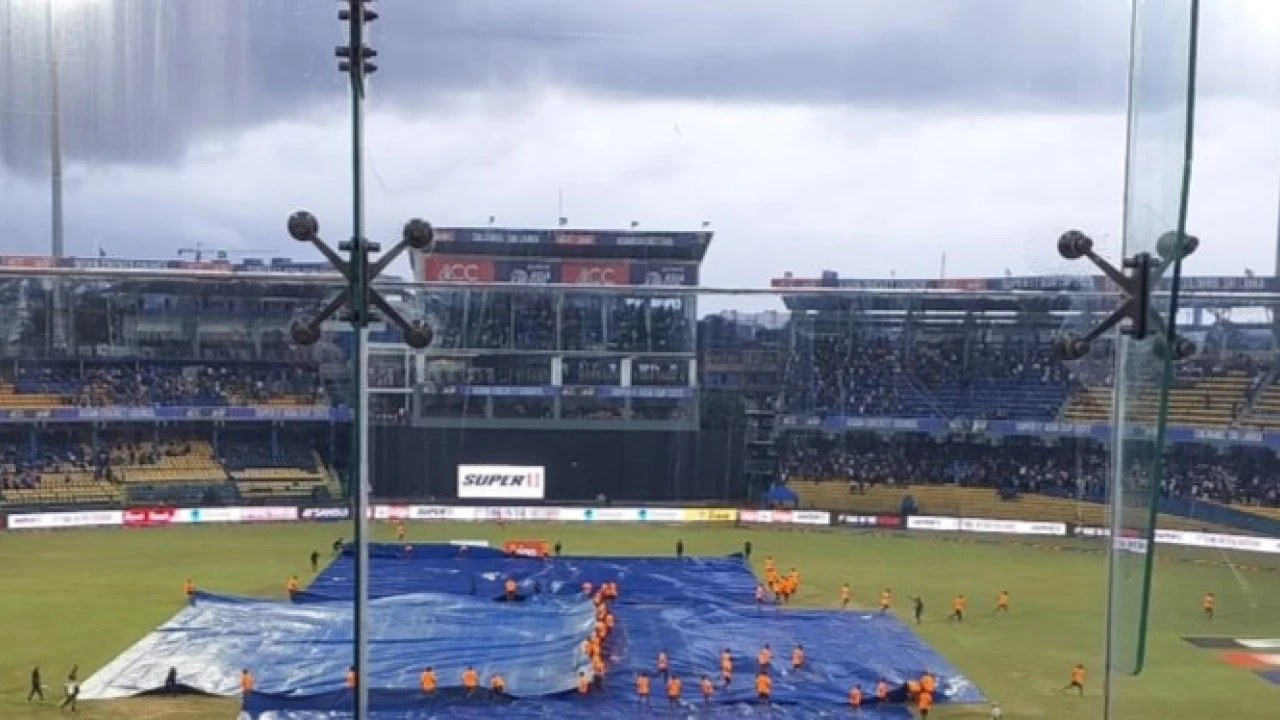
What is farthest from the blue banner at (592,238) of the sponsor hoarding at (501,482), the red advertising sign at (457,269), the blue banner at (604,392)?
the sponsor hoarding at (501,482)

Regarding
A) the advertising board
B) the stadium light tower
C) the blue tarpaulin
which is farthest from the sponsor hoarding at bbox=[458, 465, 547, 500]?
the stadium light tower

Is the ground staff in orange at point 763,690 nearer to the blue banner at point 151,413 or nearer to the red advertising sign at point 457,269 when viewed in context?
the red advertising sign at point 457,269

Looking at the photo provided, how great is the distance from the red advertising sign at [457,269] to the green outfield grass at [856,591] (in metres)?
4.91

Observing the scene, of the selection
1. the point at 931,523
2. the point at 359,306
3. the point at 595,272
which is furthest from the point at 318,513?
the point at 359,306

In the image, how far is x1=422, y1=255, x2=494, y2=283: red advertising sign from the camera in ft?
44.6

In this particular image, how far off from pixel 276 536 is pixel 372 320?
20165 mm

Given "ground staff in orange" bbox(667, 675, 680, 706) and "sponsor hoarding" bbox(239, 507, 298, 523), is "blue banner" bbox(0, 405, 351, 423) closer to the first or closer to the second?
"sponsor hoarding" bbox(239, 507, 298, 523)

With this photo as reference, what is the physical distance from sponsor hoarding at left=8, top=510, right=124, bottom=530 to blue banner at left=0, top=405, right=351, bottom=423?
204 centimetres

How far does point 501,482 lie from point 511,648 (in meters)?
13.7

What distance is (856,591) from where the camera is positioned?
17625mm

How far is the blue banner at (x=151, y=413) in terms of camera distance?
2181 centimetres

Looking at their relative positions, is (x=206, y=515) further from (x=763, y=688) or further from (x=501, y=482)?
(x=763, y=688)

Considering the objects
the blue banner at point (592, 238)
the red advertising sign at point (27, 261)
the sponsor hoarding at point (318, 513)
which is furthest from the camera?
the sponsor hoarding at point (318, 513)

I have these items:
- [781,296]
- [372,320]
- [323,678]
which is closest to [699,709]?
[323,678]
